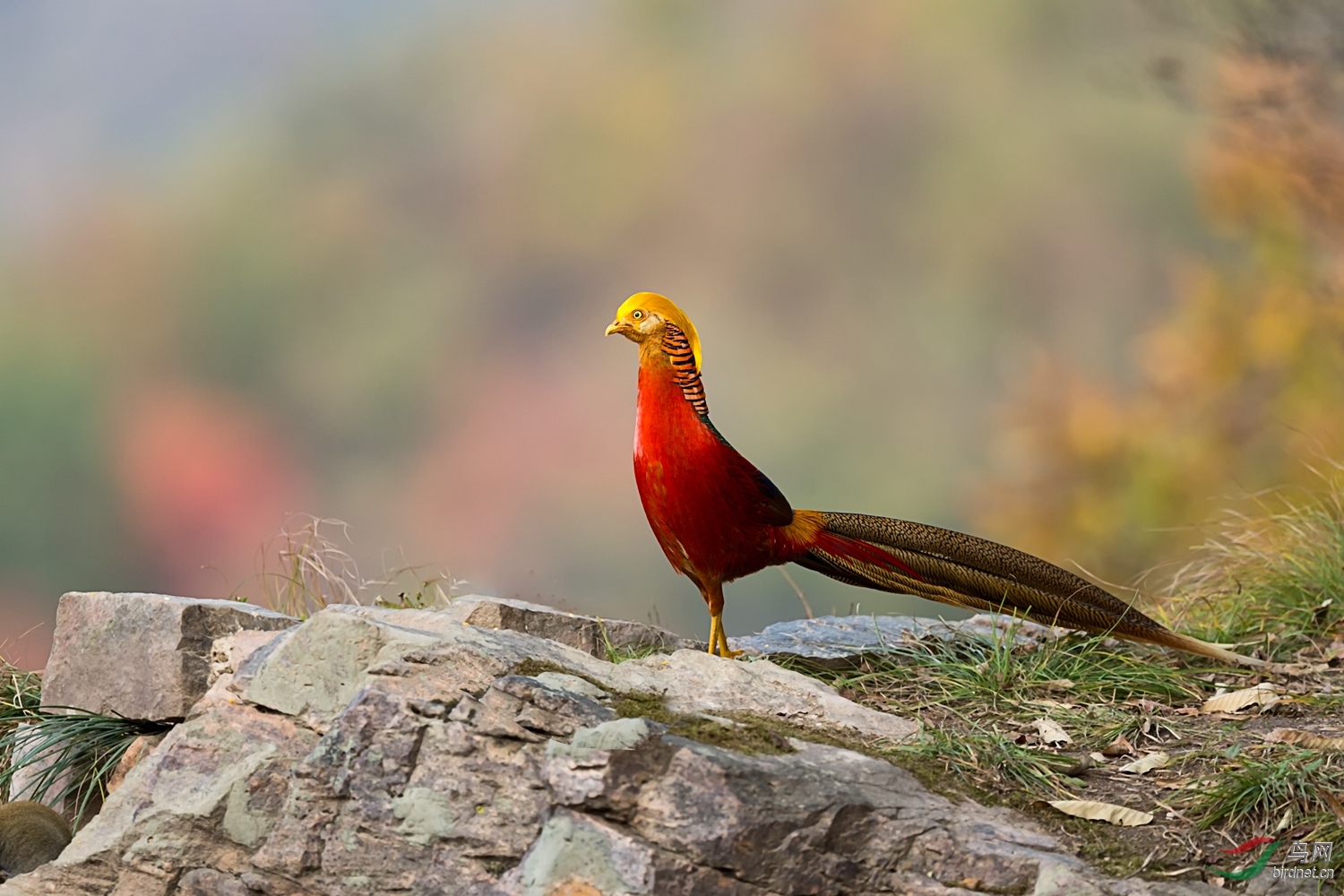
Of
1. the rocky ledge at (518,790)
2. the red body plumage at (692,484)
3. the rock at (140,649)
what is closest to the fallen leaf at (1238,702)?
the rocky ledge at (518,790)

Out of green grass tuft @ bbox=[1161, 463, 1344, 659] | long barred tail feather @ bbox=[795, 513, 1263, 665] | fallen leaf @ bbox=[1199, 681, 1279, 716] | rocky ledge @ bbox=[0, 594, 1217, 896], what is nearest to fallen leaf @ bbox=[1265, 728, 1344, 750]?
fallen leaf @ bbox=[1199, 681, 1279, 716]

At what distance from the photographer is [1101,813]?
3732 millimetres

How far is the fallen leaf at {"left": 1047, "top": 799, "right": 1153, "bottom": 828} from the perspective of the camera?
372 centimetres

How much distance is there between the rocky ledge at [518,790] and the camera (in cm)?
328

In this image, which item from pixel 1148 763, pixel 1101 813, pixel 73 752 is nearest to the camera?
pixel 1101 813

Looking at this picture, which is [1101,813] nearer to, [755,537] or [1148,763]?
[1148,763]

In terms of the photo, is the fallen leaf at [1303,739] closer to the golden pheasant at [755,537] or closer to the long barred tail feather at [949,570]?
the golden pheasant at [755,537]

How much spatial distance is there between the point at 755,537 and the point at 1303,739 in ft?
5.88

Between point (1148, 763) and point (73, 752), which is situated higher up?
point (1148, 763)

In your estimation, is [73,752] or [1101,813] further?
[73,752]

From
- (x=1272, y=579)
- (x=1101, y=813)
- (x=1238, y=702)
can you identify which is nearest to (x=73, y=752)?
(x=1101, y=813)

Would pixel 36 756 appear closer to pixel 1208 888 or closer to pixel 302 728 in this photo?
pixel 302 728

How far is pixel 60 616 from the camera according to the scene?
206 inches

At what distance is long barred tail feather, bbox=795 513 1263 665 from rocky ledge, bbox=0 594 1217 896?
462 mm
